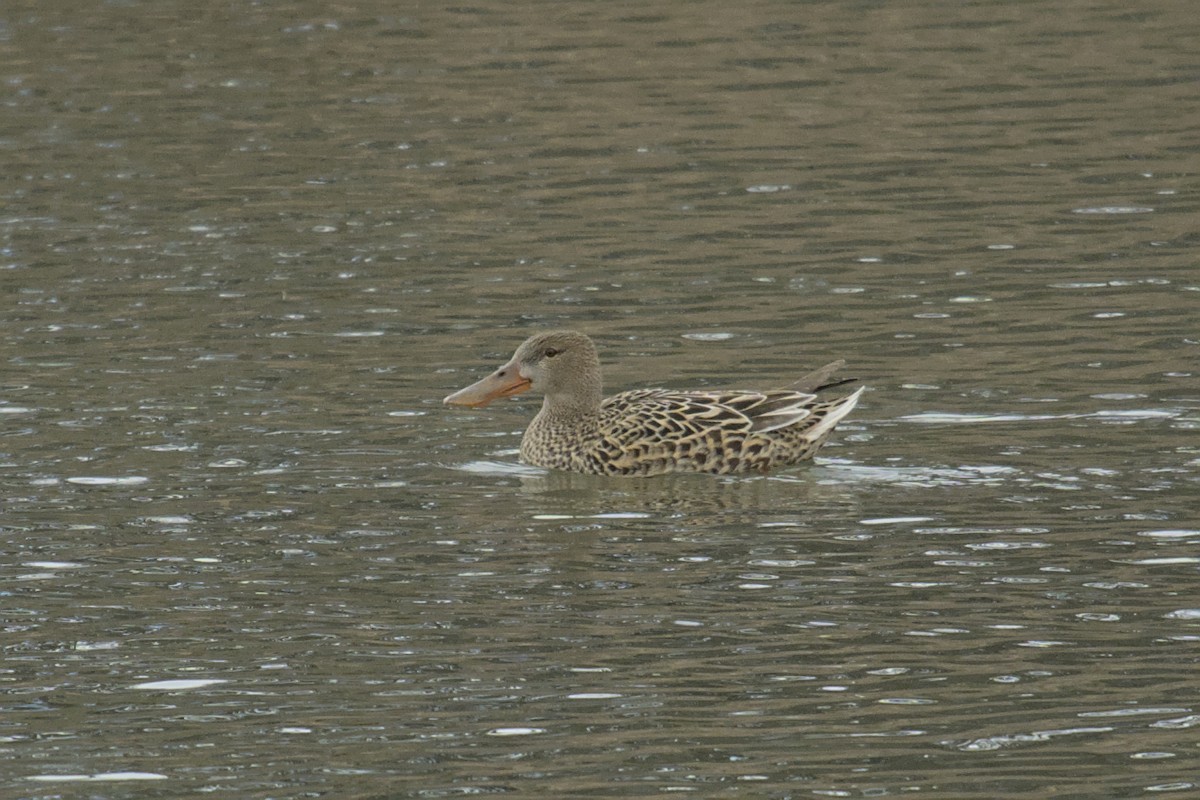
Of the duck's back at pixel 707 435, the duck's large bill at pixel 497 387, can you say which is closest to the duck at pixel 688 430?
the duck's back at pixel 707 435

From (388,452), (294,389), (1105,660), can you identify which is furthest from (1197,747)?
(294,389)

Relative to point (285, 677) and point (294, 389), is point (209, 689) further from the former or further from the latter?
point (294, 389)

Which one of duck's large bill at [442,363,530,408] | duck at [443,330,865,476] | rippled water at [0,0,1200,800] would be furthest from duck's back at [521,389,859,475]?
duck's large bill at [442,363,530,408]

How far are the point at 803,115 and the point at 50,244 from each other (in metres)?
6.93

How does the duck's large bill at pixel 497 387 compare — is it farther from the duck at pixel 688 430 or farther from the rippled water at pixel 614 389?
the rippled water at pixel 614 389

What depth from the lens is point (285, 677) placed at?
8.64 meters

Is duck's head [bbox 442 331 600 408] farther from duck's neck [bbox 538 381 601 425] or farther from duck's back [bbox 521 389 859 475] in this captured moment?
duck's back [bbox 521 389 859 475]

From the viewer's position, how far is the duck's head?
12664 mm

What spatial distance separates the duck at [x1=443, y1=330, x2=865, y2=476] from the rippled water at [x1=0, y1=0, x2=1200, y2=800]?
15 cm

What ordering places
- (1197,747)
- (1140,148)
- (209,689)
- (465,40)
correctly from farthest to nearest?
(465,40), (1140,148), (209,689), (1197,747)

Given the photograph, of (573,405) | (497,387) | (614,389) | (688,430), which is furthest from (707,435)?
(614,389)

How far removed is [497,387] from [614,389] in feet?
4.27

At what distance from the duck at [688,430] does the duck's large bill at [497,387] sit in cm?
11

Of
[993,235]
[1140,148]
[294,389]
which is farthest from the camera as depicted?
[1140,148]
